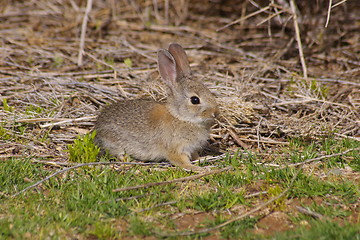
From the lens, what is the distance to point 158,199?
15.2 feet

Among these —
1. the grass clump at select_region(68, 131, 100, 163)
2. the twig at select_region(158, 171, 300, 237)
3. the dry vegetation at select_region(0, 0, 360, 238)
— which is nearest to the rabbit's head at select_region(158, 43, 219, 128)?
the dry vegetation at select_region(0, 0, 360, 238)

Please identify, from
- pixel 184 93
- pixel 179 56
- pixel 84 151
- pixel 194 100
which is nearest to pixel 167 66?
pixel 179 56

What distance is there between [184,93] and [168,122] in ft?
1.34

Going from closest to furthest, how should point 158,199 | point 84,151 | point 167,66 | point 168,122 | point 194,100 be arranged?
point 158,199 < point 84,151 < point 194,100 < point 168,122 < point 167,66

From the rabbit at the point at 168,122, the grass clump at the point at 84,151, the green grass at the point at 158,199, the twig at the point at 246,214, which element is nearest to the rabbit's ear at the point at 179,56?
the rabbit at the point at 168,122

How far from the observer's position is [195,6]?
38.0 feet

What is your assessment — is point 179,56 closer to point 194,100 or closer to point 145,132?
point 194,100

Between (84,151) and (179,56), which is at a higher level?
(179,56)

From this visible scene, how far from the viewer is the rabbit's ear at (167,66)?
232 inches

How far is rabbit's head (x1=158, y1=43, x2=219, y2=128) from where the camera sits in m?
5.73

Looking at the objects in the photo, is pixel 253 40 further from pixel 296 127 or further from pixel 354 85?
pixel 296 127

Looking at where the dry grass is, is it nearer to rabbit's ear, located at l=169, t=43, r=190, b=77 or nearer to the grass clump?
the grass clump

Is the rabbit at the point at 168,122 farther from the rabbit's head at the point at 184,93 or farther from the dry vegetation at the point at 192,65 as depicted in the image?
the dry vegetation at the point at 192,65

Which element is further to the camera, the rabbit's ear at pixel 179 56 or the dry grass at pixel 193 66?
the dry grass at pixel 193 66
